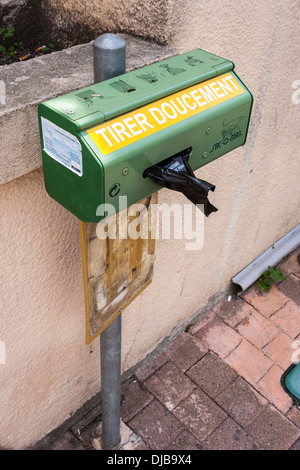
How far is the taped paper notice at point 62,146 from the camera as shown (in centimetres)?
139

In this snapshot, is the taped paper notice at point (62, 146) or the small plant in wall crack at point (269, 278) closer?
Answer: the taped paper notice at point (62, 146)

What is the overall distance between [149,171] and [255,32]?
1305 mm

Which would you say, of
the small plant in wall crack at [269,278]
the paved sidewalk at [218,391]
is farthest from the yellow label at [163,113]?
the small plant in wall crack at [269,278]

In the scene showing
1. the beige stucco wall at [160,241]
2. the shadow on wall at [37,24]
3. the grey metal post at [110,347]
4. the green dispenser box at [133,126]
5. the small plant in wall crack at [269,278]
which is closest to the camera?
the green dispenser box at [133,126]

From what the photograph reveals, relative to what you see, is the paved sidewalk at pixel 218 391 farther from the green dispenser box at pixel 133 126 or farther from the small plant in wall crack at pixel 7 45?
the small plant in wall crack at pixel 7 45

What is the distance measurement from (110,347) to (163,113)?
4.22 feet

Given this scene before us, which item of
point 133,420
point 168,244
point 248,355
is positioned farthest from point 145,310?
point 248,355

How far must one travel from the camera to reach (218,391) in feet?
10.8

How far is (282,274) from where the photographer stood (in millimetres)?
4191

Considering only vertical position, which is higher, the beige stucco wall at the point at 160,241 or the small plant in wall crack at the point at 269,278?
the beige stucco wall at the point at 160,241

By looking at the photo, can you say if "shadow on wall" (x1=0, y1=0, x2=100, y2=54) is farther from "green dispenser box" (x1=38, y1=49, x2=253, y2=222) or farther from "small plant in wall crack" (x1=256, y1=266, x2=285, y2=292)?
"small plant in wall crack" (x1=256, y1=266, x2=285, y2=292)

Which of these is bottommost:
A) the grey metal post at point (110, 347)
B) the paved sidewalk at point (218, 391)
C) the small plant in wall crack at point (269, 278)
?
the paved sidewalk at point (218, 391)

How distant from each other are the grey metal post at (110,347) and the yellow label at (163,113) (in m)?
0.19
